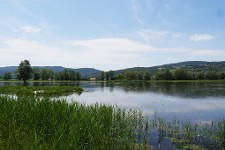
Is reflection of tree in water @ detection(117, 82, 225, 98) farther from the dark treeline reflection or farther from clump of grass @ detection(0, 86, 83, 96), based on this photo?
clump of grass @ detection(0, 86, 83, 96)

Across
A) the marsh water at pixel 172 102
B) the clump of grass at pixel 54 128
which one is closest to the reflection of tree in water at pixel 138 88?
the marsh water at pixel 172 102

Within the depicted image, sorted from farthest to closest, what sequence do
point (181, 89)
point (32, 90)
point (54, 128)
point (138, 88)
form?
point (138, 88)
point (181, 89)
point (32, 90)
point (54, 128)

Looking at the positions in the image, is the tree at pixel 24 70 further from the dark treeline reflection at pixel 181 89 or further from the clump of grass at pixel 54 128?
the clump of grass at pixel 54 128

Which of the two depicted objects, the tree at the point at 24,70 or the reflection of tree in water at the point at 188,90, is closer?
the reflection of tree in water at the point at 188,90

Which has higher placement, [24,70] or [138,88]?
[24,70]

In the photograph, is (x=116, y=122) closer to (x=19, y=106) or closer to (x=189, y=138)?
(x=189, y=138)

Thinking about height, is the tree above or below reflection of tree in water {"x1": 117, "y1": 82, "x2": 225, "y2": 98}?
above

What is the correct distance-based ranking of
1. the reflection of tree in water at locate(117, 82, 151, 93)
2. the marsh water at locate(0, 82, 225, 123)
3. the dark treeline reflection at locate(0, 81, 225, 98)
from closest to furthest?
1. the marsh water at locate(0, 82, 225, 123)
2. the dark treeline reflection at locate(0, 81, 225, 98)
3. the reflection of tree in water at locate(117, 82, 151, 93)

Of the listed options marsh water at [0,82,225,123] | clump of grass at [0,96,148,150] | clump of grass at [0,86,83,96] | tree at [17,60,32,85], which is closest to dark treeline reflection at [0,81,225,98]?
marsh water at [0,82,225,123]

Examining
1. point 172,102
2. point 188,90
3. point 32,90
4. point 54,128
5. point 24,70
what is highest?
point 24,70

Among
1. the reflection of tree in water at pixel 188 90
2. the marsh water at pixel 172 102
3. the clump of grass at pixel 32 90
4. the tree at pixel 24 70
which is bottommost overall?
the marsh water at pixel 172 102

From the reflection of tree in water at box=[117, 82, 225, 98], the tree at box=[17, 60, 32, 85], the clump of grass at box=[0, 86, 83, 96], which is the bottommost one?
the reflection of tree in water at box=[117, 82, 225, 98]

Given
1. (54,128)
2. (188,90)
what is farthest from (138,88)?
(54,128)

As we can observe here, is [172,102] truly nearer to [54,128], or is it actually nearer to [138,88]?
[54,128]
